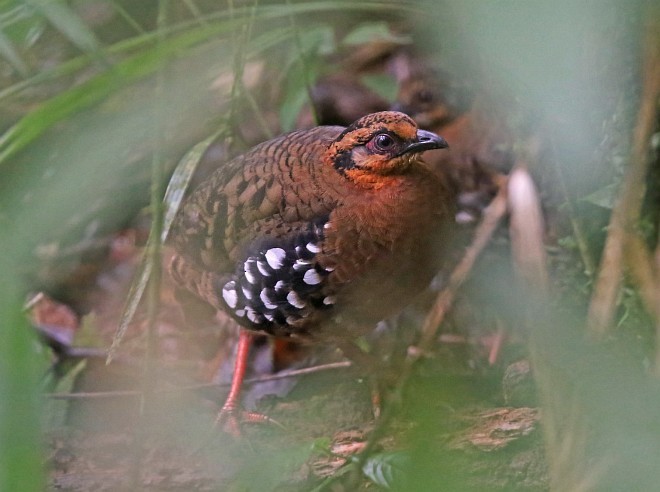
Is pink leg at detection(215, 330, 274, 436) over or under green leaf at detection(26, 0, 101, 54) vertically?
under

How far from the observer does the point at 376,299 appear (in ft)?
9.00

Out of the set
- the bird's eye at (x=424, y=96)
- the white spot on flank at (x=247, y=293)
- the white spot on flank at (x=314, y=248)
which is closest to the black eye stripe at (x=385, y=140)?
the white spot on flank at (x=314, y=248)

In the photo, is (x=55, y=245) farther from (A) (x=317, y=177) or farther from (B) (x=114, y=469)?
(A) (x=317, y=177)

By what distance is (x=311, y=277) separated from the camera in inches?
107

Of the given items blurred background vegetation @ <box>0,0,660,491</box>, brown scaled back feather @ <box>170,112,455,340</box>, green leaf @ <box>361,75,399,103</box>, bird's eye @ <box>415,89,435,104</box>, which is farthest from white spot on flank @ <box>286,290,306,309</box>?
bird's eye @ <box>415,89,435,104</box>

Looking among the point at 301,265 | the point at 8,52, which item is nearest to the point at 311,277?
the point at 301,265

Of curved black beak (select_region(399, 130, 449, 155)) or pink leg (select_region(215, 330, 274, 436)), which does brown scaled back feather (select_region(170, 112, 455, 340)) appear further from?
pink leg (select_region(215, 330, 274, 436))

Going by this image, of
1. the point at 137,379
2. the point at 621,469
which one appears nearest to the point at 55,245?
the point at 137,379

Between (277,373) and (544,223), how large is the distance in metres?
1.38

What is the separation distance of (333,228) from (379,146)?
12.6 inches

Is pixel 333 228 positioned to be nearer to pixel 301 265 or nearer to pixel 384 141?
pixel 301 265

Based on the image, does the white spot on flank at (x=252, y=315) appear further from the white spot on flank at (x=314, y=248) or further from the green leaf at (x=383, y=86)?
the green leaf at (x=383, y=86)

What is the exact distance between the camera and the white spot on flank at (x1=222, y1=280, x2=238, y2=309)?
2.99 metres

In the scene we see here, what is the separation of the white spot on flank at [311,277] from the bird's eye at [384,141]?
48cm
